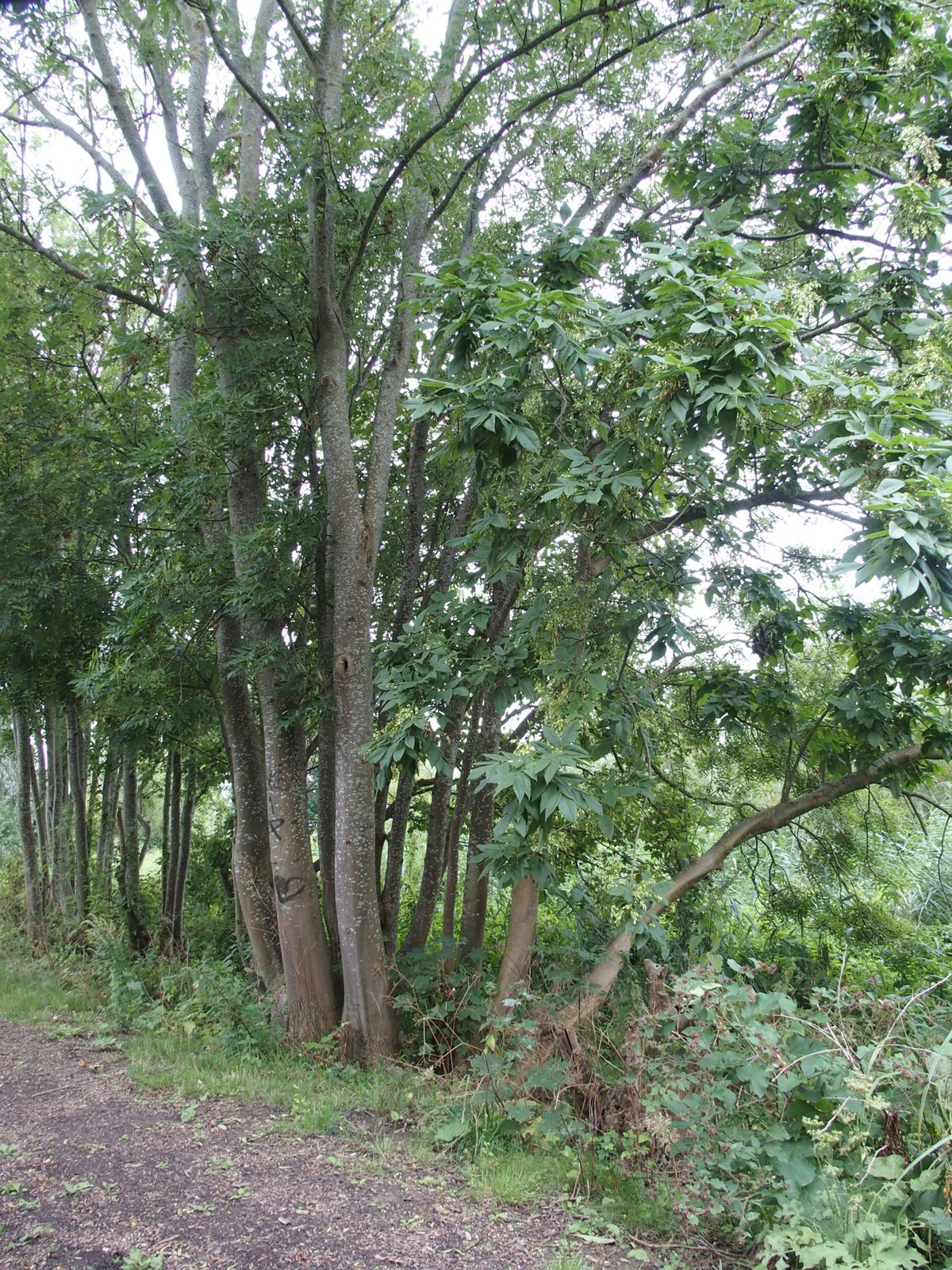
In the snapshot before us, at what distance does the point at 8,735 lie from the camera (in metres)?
9.09

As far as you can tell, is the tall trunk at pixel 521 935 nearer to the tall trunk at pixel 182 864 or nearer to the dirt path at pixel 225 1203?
the dirt path at pixel 225 1203

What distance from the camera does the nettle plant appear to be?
2.47 m

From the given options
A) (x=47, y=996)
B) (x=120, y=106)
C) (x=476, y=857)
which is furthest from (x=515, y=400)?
(x=47, y=996)

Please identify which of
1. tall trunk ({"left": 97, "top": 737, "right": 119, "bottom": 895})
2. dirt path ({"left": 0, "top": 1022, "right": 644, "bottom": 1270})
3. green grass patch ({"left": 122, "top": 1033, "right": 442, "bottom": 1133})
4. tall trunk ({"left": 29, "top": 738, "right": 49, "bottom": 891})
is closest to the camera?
dirt path ({"left": 0, "top": 1022, "right": 644, "bottom": 1270})

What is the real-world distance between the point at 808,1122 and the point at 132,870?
688 centimetres

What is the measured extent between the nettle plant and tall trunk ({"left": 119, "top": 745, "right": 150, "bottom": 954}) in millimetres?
5716

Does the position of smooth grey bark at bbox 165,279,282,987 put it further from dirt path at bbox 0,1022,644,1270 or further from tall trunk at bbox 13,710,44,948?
tall trunk at bbox 13,710,44,948

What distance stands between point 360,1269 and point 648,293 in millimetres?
3552

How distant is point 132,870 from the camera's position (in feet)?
26.0

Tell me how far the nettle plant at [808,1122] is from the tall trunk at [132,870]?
5.72m

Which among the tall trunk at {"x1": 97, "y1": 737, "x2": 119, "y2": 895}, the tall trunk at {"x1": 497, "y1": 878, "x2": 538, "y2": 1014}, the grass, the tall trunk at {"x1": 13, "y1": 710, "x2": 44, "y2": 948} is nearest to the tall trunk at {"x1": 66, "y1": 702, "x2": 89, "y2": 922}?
the tall trunk at {"x1": 97, "y1": 737, "x2": 119, "y2": 895}

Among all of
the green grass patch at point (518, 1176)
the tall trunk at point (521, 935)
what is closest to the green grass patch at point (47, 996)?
the tall trunk at point (521, 935)

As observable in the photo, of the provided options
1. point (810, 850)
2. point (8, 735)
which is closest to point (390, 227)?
point (810, 850)

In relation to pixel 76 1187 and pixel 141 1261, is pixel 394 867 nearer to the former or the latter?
pixel 76 1187
